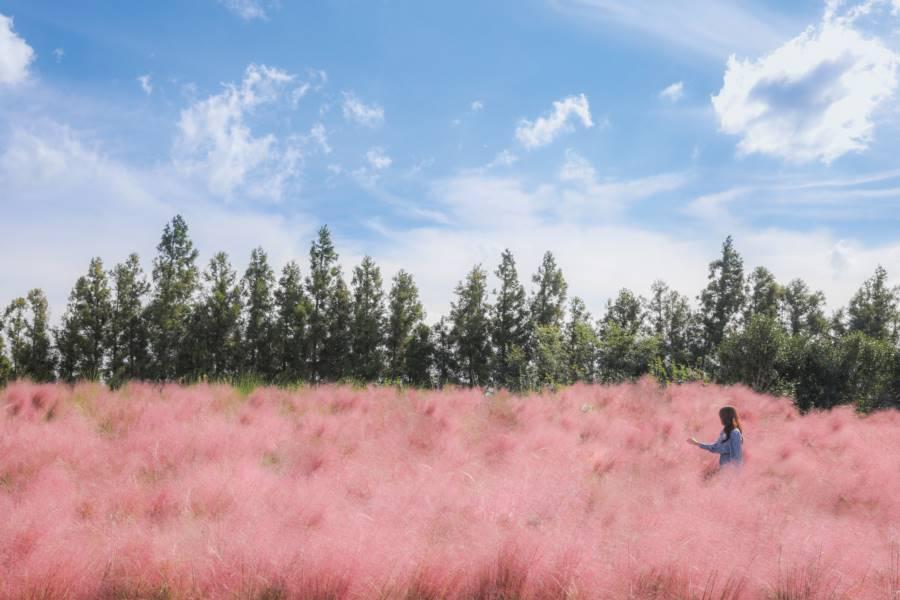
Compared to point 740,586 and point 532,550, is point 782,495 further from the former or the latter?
point 532,550

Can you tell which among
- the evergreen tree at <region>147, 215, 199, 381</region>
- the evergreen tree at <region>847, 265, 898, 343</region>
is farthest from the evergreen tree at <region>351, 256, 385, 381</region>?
the evergreen tree at <region>847, 265, 898, 343</region>

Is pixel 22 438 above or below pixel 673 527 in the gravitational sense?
above

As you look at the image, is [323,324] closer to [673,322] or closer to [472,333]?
[472,333]

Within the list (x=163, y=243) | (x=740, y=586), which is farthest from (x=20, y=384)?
(x=163, y=243)

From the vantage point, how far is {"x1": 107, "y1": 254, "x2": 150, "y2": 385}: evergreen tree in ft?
107

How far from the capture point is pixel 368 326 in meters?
35.0

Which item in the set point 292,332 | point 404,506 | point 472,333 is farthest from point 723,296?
point 404,506

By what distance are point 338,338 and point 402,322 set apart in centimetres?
448

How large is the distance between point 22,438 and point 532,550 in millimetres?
4308

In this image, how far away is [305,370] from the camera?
34500mm

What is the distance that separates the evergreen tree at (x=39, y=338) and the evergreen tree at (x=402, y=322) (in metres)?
19.8

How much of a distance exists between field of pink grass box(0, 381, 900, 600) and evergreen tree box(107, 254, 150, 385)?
29.6 m

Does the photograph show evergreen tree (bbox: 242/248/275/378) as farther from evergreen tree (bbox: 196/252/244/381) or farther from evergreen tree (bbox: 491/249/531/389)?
evergreen tree (bbox: 491/249/531/389)

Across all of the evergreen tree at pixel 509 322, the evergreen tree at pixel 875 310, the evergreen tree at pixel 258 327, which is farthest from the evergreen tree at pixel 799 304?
the evergreen tree at pixel 258 327
